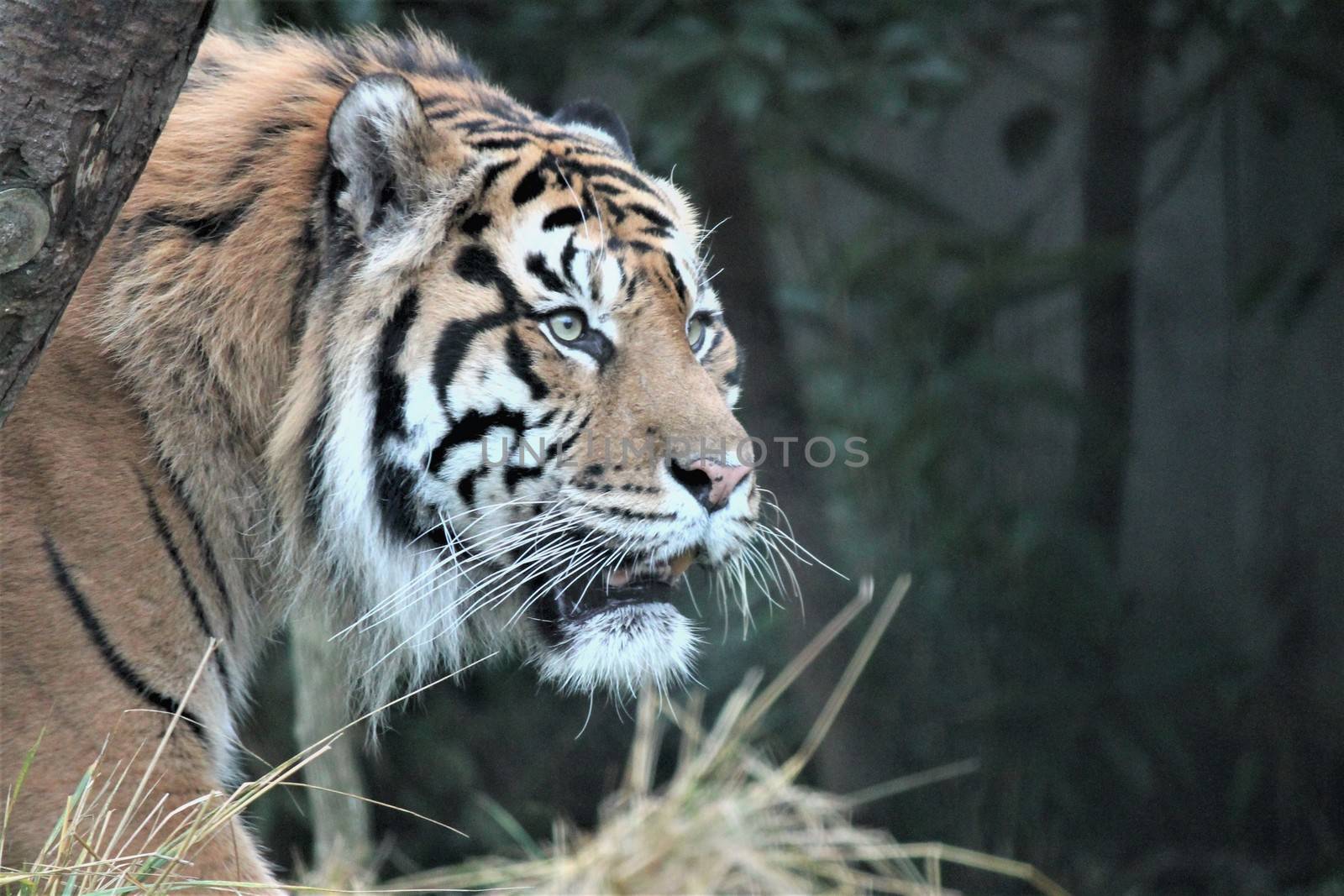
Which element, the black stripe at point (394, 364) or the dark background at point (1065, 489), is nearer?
the black stripe at point (394, 364)

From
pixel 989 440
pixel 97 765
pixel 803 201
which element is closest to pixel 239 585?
pixel 97 765

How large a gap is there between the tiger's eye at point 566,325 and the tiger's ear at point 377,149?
276mm

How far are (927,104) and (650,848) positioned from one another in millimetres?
2365

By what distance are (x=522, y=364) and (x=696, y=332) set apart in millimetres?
363

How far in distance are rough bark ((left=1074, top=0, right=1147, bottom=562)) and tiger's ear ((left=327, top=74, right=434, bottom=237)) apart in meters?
3.29

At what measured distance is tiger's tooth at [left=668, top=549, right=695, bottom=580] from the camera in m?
1.98

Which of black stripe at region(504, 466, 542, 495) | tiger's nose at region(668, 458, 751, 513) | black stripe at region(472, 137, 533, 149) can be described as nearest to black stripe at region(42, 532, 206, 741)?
black stripe at region(504, 466, 542, 495)

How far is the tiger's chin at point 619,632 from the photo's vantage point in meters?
2.03

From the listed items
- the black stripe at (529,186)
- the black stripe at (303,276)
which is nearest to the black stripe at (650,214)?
the black stripe at (529,186)

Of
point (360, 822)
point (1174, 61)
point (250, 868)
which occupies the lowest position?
point (360, 822)

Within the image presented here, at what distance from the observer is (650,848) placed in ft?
8.50

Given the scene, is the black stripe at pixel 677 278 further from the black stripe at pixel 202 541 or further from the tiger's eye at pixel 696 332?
the black stripe at pixel 202 541

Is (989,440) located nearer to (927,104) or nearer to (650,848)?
(927,104)

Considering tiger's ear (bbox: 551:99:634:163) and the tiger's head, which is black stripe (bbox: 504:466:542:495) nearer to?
the tiger's head
